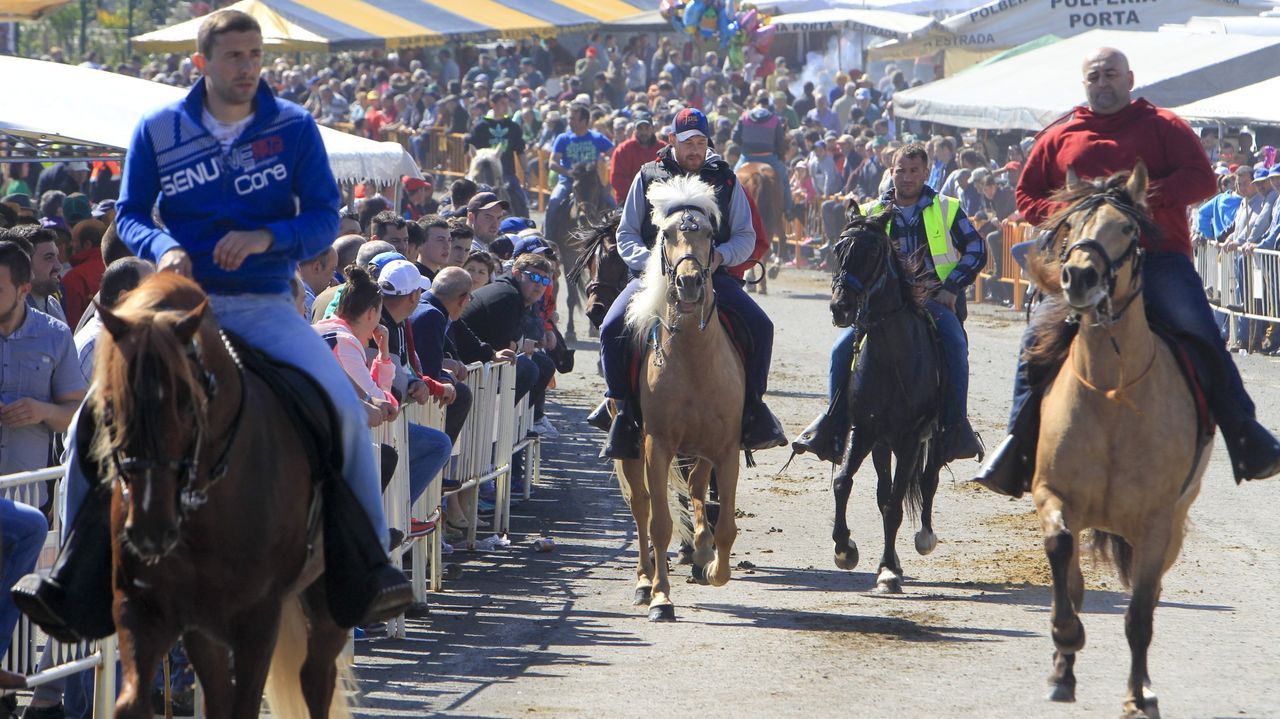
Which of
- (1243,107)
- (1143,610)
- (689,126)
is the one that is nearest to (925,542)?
(689,126)

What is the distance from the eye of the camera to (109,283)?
23.4 feet

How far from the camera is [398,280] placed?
9.13m

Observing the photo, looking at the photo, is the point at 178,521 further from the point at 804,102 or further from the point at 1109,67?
the point at 804,102

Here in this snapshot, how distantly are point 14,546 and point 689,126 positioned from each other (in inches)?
197

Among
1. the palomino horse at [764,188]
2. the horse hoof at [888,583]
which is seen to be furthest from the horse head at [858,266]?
the palomino horse at [764,188]

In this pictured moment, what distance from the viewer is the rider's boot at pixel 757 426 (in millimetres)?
9781

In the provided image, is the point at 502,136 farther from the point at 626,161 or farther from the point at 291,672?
the point at 291,672

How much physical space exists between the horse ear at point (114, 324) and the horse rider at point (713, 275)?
5019mm

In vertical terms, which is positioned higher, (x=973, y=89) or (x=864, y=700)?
(x=973, y=89)

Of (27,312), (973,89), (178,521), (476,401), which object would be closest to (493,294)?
(476,401)

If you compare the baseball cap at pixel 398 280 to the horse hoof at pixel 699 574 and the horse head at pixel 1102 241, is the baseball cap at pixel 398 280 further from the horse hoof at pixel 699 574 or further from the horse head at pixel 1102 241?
the horse head at pixel 1102 241

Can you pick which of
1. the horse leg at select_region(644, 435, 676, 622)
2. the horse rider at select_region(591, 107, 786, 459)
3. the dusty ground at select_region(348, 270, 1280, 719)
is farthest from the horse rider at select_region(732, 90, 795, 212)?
the horse leg at select_region(644, 435, 676, 622)

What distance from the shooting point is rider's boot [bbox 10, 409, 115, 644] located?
5.28 metres

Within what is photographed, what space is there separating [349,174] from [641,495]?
635cm
